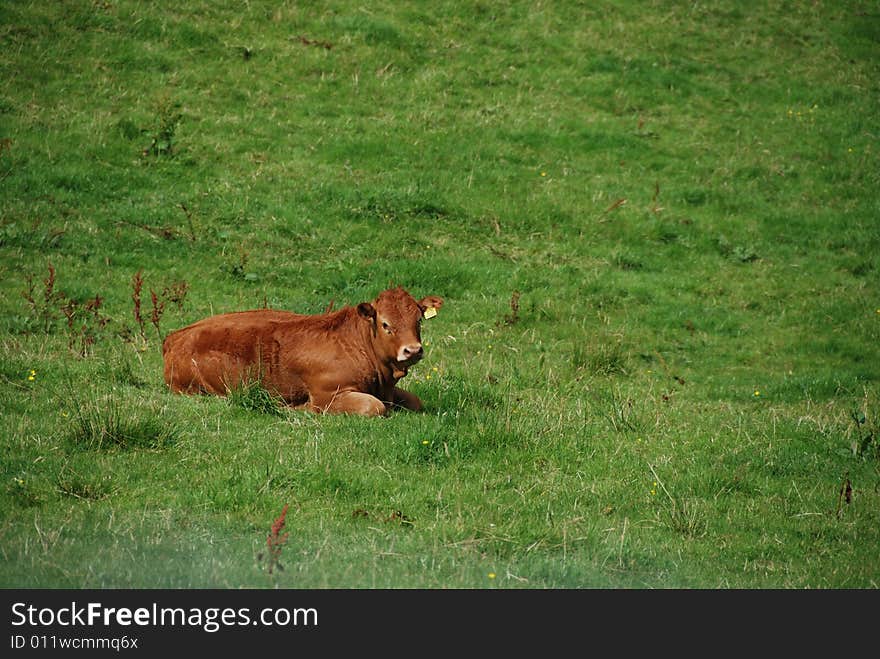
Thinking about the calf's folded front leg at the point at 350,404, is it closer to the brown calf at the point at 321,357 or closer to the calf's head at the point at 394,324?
the brown calf at the point at 321,357

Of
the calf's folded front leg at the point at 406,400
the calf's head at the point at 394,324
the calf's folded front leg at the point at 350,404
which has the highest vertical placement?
the calf's head at the point at 394,324

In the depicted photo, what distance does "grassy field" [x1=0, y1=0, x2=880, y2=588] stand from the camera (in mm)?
8180

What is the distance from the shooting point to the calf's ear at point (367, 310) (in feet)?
37.1

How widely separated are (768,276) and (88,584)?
14819 mm

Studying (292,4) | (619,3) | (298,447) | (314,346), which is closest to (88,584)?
(298,447)

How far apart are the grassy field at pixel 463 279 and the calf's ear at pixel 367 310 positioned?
3.65ft

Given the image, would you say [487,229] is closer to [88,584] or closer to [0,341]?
[0,341]

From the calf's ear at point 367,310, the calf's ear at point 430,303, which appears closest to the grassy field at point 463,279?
the calf's ear at point 430,303

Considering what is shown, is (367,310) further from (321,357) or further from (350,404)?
(350,404)

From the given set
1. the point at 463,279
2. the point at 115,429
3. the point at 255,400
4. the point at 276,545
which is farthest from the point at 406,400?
the point at 463,279

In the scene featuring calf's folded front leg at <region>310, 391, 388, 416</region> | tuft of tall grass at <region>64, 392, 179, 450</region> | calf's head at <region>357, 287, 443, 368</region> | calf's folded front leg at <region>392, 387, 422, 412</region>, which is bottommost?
calf's folded front leg at <region>392, 387, 422, 412</region>

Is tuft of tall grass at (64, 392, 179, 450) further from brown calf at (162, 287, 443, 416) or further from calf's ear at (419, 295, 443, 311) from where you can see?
calf's ear at (419, 295, 443, 311)

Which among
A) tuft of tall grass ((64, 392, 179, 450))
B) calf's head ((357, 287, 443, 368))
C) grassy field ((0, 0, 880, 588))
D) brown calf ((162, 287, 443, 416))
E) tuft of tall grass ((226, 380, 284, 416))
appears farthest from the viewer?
brown calf ((162, 287, 443, 416))

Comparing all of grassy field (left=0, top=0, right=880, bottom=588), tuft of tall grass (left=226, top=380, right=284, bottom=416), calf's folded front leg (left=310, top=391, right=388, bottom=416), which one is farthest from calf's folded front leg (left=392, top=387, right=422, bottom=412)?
tuft of tall grass (left=226, top=380, right=284, bottom=416)
